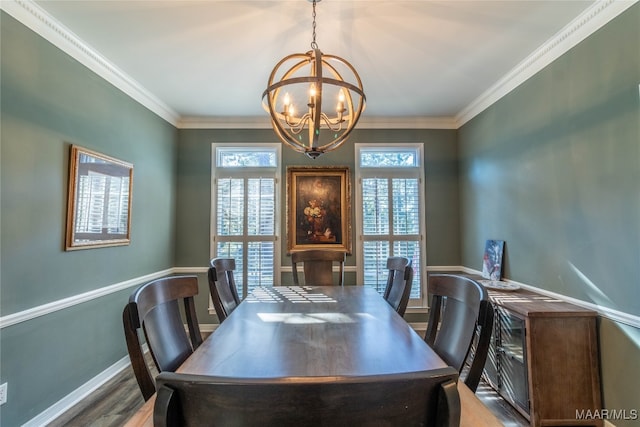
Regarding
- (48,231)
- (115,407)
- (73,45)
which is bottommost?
(115,407)

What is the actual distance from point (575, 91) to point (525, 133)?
1.75ft

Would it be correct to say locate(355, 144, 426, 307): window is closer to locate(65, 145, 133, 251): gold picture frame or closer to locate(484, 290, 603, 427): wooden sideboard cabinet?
locate(484, 290, 603, 427): wooden sideboard cabinet

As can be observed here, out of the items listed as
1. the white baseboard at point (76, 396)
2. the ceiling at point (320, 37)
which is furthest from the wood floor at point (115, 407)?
the ceiling at point (320, 37)

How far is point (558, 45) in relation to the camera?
225 cm

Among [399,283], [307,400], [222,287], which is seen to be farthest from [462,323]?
[222,287]

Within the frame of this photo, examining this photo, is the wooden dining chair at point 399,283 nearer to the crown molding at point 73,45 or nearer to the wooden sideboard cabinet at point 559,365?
the wooden sideboard cabinet at point 559,365

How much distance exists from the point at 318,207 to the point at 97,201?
7.51 feet

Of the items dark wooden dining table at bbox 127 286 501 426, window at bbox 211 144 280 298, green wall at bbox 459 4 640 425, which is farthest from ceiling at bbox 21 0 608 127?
dark wooden dining table at bbox 127 286 501 426

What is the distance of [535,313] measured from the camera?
196 cm

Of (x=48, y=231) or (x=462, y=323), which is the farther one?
(x=48, y=231)

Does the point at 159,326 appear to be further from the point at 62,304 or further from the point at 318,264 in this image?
the point at 318,264

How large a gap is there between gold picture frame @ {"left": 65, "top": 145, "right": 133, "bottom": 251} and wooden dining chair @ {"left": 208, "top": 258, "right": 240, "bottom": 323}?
45.4 inches

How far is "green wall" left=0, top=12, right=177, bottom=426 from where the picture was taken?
181cm

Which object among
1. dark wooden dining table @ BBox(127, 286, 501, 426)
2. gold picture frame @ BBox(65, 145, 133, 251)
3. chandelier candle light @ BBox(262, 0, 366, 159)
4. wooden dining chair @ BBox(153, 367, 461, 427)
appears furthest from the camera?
gold picture frame @ BBox(65, 145, 133, 251)
